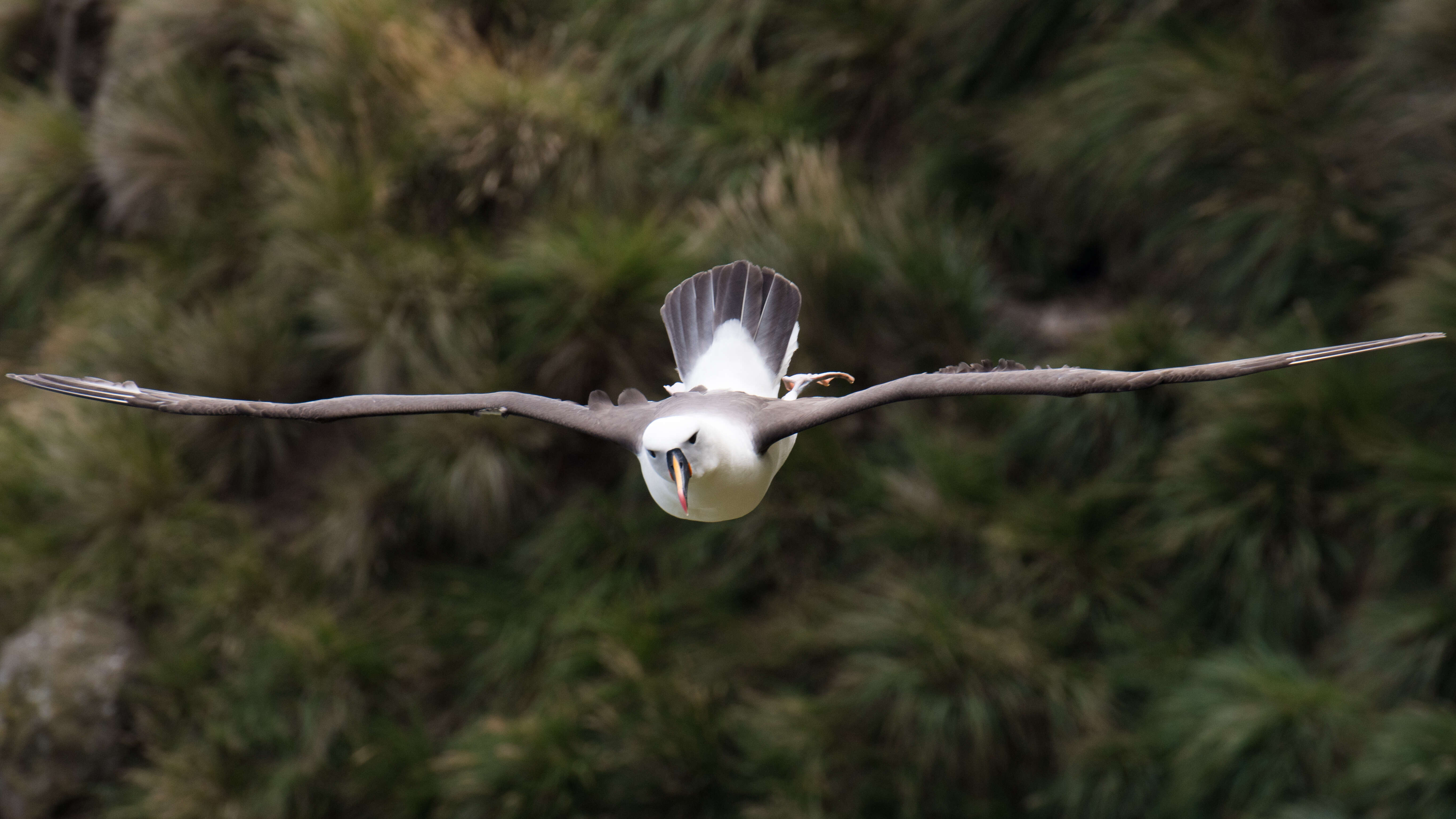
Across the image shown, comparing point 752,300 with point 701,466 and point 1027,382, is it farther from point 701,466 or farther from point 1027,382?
point 1027,382

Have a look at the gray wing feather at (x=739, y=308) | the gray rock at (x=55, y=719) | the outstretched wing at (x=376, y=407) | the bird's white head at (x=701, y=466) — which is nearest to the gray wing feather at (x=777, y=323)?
the gray wing feather at (x=739, y=308)

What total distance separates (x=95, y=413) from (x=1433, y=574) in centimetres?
743

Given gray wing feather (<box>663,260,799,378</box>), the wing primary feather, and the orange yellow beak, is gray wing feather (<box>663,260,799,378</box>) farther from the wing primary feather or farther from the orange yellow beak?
the orange yellow beak

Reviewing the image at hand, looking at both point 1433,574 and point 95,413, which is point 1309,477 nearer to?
point 1433,574

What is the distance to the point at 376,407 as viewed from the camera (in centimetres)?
354

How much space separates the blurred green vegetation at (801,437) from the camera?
6113mm

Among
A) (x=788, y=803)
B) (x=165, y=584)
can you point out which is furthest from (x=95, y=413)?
(x=788, y=803)

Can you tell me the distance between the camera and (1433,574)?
5957 mm

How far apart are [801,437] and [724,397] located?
3.34 m

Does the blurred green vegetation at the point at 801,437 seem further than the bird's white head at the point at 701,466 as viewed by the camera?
Yes

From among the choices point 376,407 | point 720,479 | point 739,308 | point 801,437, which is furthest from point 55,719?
point 720,479

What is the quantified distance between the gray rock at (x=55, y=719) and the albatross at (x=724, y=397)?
14.6ft

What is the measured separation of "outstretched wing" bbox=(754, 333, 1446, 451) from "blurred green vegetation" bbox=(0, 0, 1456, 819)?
10.2 feet

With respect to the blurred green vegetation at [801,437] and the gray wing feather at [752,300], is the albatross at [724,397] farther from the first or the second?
the blurred green vegetation at [801,437]
